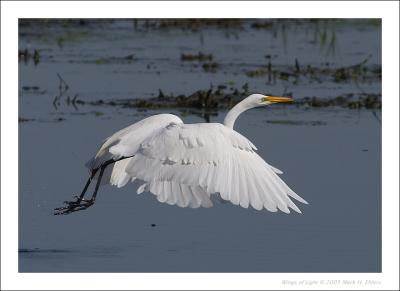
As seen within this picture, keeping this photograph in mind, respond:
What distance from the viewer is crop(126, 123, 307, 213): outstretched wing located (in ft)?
21.1

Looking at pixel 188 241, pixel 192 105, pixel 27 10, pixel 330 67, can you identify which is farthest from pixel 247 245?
pixel 330 67

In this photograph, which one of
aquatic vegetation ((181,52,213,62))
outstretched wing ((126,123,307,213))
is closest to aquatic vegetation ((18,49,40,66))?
aquatic vegetation ((181,52,213,62))

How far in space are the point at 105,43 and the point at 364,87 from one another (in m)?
4.29

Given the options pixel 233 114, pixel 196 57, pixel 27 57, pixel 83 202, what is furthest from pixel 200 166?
pixel 196 57

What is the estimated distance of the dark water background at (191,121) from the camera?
26.0ft

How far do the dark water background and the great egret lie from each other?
90 centimetres

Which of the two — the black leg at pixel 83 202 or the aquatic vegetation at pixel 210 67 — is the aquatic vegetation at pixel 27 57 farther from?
the black leg at pixel 83 202

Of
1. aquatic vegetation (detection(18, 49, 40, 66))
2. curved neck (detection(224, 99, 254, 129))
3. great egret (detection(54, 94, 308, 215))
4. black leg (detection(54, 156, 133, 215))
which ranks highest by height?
aquatic vegetation (detection(18, 49, 40, 66))

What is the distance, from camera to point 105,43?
1591 centimetres

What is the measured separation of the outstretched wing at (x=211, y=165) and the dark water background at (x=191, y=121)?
111 cm

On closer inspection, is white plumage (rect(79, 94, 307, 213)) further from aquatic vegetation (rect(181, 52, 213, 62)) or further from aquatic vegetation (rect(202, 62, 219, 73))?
aquatic vegetation (rect(181, 52, 213, 62))

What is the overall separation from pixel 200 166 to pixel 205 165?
31mm

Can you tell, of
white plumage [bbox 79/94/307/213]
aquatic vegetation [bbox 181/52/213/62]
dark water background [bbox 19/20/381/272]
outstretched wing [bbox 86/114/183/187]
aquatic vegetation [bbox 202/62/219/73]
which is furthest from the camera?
aquatic vegetation [bbox 181/52/213/62]

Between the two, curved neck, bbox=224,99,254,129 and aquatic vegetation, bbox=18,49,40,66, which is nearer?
curved neck, bbox=224,99,254,129
